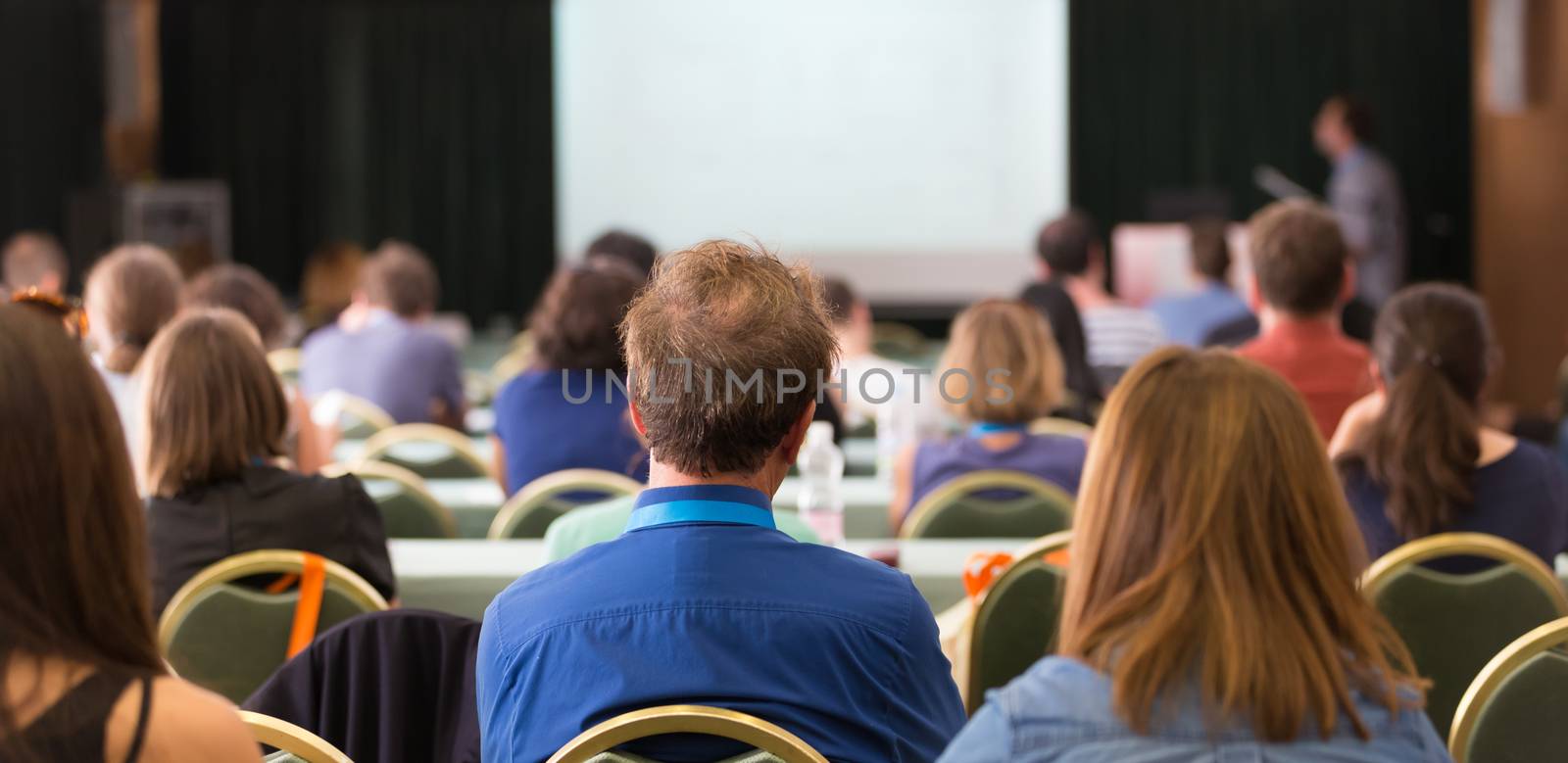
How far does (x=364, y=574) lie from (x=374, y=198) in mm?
8849

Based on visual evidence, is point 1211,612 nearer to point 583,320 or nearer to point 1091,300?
point 583,320

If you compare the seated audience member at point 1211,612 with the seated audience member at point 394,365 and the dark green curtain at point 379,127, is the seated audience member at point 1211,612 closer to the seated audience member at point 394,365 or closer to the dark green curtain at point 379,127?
the seated audience member at point 394,365

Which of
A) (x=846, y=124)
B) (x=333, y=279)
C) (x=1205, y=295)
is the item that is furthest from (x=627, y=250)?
(x=846, y=124)

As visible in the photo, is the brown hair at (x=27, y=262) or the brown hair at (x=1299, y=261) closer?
the brown hair at (x=1299, y=261)

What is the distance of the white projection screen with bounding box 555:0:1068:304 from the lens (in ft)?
34.1

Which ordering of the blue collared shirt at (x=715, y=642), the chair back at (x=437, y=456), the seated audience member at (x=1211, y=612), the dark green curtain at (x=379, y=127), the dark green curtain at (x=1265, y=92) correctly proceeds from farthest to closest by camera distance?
the dark green curtain at (x=379, y=127) → the dark green curtain at (x=1265, y=92) → the chair back at (x=437, y=456) → the blue collared shirt at (x=715, y=642) → the seated audience member at (x=1211, y=612)

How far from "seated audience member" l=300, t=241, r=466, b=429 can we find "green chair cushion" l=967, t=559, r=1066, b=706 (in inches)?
129

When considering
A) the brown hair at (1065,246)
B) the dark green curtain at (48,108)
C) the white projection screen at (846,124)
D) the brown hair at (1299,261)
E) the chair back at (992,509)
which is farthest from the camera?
the white projection screen at (846,124)

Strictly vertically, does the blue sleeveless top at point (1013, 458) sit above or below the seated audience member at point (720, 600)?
below

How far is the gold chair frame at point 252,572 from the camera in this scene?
2.51 metres

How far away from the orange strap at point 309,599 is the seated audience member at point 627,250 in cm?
246

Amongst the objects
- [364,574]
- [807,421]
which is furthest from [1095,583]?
[364,574]

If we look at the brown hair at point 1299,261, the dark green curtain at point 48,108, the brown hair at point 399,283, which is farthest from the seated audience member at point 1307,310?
the dark green curtain at point 48,108

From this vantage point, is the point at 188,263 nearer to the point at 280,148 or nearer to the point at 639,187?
the point at 280,148
